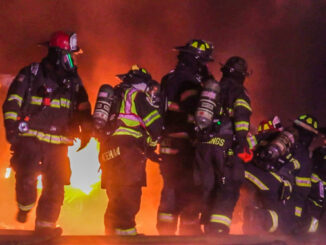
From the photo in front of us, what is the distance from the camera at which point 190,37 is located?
43.1 feet

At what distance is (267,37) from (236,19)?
100 centimetres

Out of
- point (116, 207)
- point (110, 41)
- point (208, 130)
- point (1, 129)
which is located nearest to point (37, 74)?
point (116, 207)

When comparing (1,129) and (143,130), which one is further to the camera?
(1,129)

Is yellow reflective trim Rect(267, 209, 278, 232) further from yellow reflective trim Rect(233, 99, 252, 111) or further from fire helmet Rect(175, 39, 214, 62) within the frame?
fire helmet Rect(175, 39, 214, 62)

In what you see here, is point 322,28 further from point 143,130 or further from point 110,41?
point 143,130

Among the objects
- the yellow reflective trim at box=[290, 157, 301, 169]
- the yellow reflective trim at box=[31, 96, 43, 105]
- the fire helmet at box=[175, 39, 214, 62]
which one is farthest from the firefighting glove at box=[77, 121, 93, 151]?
the yellow reflective trim at box=[290, 157, 301, 169]

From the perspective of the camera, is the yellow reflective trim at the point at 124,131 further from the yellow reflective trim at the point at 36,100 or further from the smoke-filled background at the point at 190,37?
the smoke-filled background at the point at 190,37

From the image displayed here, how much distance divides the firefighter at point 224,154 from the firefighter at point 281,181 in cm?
56

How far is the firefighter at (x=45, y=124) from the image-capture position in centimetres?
495

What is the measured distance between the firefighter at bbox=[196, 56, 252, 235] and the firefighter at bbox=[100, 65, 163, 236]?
72 centimetres

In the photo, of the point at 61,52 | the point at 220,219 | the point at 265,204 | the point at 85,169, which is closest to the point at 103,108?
the point at 61,52

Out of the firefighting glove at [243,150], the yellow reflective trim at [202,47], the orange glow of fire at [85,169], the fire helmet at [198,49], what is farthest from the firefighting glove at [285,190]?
the orange glow of fire at [85,169]

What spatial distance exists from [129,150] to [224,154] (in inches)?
49.6

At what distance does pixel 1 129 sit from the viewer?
1152cm
